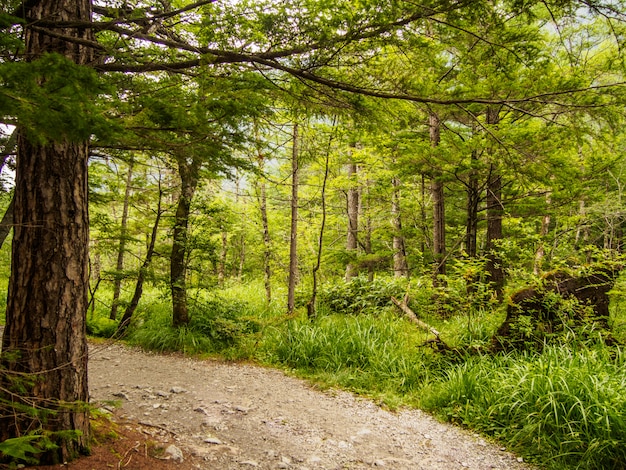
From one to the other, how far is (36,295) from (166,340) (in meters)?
4.54

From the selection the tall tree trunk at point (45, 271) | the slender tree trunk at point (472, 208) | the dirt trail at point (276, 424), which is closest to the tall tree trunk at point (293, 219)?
the dirt trail at point (276, 424)

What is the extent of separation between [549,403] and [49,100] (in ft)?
16.9

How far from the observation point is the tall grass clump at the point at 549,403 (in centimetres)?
359

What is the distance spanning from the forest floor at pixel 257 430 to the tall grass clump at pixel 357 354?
49cm

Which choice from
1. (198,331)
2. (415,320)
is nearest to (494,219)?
(415,320)

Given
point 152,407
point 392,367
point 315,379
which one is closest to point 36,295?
point 152,407

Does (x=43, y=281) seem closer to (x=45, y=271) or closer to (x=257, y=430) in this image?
(x=45, y=271)

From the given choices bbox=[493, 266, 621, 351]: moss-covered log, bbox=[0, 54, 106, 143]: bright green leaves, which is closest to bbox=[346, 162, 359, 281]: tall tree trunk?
bbox=[493, 266, 621, 351]: moss-covered log

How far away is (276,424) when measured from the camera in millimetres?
4336

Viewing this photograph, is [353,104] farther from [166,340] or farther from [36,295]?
[166,340]

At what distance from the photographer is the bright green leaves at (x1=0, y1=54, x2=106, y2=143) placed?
1587mm

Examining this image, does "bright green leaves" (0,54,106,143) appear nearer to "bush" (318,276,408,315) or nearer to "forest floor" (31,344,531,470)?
"forest floor" (31,344,531,470)

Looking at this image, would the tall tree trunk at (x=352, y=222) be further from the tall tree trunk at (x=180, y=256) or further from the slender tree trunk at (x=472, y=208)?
the tall tree trunk at (x=180, y=256)

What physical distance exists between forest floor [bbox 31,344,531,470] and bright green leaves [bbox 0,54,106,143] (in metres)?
2.27
